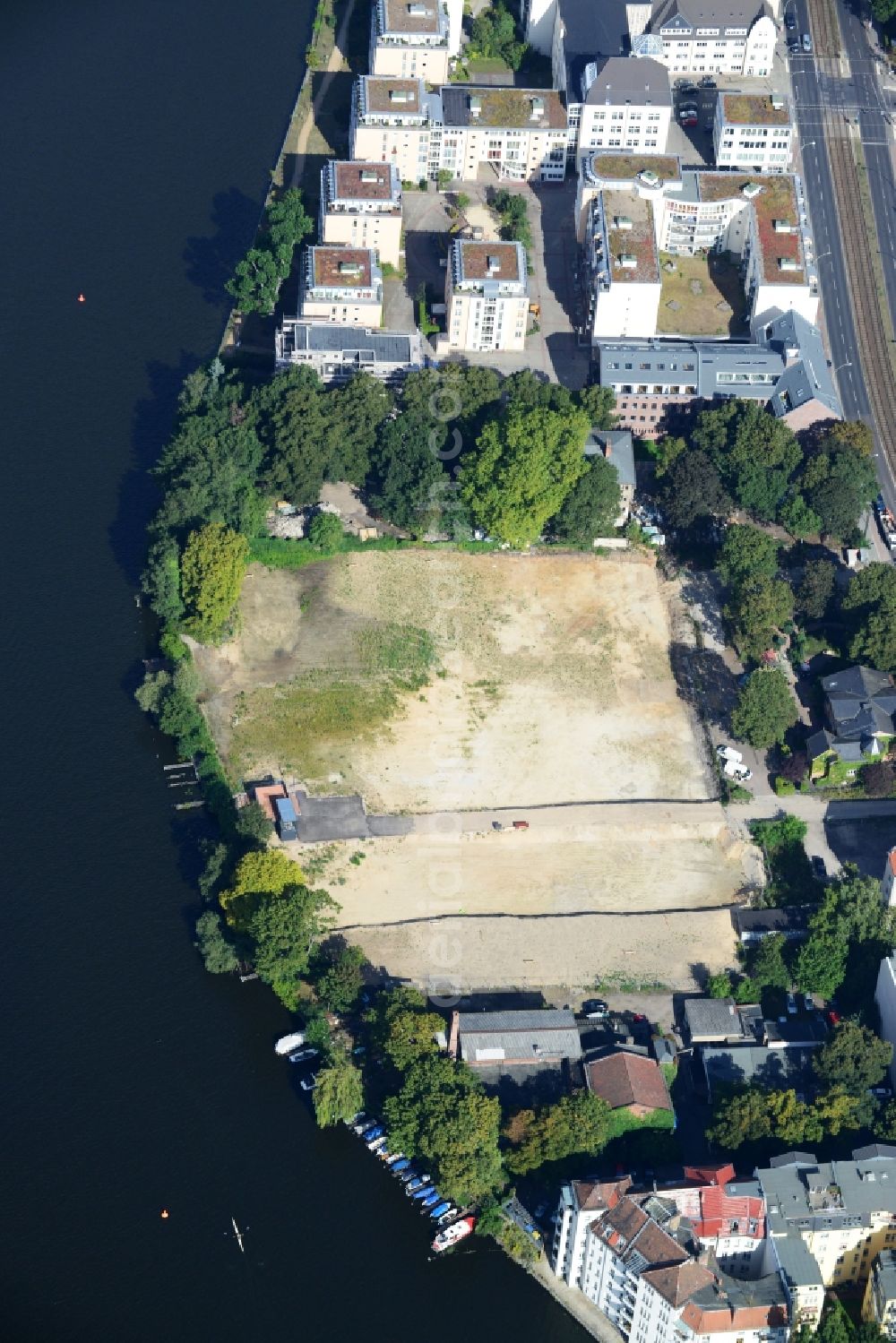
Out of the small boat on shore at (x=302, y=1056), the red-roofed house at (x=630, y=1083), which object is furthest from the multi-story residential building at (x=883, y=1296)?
the small boat on shore at (x=302, y=1056)

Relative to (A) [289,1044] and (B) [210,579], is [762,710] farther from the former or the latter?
(A) [289,1044]

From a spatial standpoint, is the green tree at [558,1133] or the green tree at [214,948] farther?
the green tree at [214,948]

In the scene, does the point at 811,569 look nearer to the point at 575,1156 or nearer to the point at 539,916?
the point at 539,916

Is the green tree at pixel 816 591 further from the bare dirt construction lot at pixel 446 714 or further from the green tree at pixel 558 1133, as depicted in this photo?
the green tree at pixel 558 1133

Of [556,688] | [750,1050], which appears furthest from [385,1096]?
[556,688]

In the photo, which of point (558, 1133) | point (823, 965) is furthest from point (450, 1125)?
point (823, 965)
